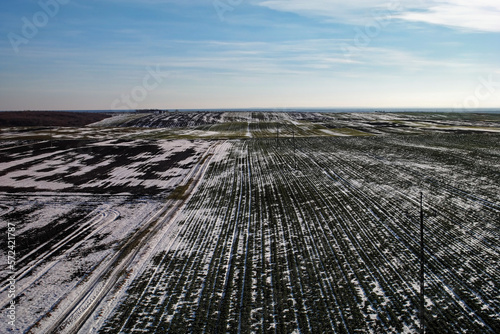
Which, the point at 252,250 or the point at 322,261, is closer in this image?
the point at 322,261

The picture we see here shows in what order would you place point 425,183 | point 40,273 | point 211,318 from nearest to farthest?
point 211,318 → point 40,273 → point 425,183

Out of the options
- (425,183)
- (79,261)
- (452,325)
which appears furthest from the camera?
(425,183)

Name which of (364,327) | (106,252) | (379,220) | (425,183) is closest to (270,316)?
(364,327)

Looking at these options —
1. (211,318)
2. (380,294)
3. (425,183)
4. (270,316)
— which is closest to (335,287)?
(380,294)

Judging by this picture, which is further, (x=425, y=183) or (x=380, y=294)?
(x=425, y=183)

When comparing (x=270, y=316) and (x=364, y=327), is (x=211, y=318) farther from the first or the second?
(x=364, y=327)

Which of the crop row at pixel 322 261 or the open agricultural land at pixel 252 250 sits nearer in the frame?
the crop row at pixel 322 261

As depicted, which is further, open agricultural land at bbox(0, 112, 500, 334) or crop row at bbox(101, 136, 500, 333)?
open agricultural land at bbox(0, 112, 500, 334)
